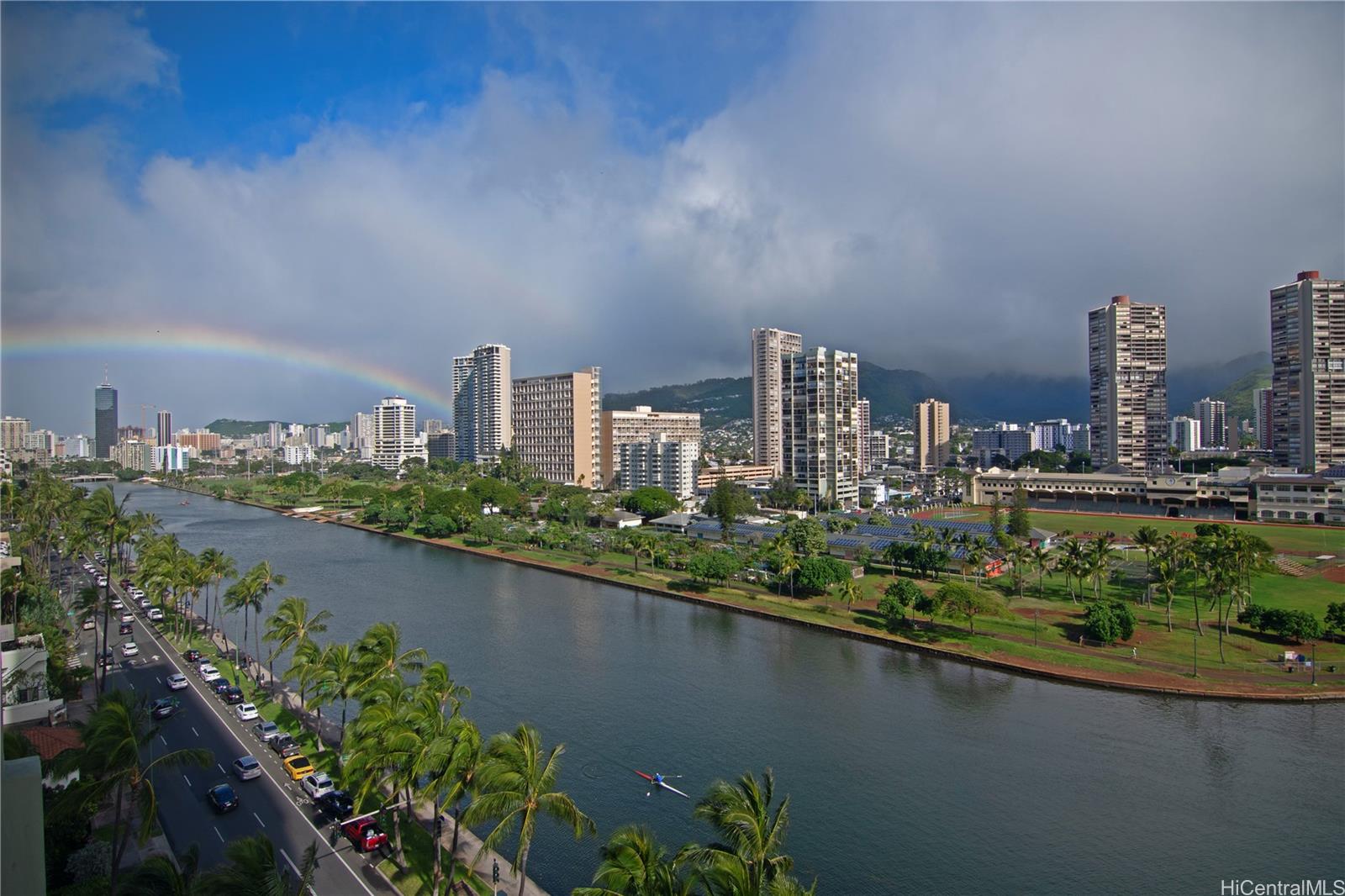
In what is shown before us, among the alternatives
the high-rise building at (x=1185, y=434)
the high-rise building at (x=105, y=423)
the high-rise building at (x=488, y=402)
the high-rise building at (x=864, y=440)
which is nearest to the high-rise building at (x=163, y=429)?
the high-rise building at (x=105, y=423)

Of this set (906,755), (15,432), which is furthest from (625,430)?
(15,432)

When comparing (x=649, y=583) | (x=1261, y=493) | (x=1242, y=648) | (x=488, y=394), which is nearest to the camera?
(x=1242, y=648)

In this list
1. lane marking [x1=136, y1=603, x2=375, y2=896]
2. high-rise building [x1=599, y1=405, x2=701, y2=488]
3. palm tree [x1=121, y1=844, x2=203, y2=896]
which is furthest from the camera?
high-rise building [x1=599, y1=405, x2=701, y2=488]

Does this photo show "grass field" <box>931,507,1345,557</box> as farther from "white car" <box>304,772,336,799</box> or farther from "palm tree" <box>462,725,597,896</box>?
"white car" <box>304,772,336,799</box>

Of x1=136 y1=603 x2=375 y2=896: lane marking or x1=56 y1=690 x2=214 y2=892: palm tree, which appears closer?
x1=56 y1=690 x2=214 y2=892: palm tree

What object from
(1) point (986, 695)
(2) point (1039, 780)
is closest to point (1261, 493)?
(1) point (986, 695)

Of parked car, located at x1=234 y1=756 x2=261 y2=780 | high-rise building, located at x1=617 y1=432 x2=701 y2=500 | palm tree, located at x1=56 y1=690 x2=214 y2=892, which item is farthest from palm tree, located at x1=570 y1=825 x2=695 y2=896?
high-rise building, located at x1=617 y1=432 x2=701 y2=500

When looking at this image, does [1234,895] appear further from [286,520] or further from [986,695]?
[286,520]

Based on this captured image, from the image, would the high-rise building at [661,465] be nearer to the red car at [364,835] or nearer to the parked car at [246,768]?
the parked car at [246,768]
